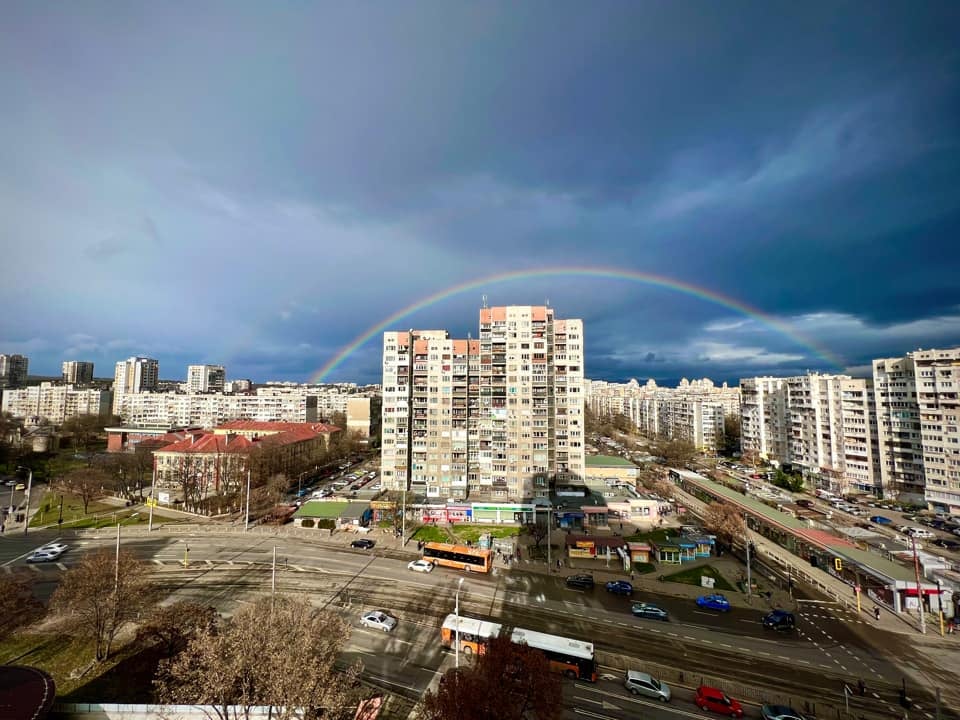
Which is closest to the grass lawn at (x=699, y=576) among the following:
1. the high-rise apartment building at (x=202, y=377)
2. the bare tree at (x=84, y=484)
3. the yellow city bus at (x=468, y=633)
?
the yellow city bus at (x=468, y=633)

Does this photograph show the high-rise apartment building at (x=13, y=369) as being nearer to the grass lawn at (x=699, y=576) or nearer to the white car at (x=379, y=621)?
the white car at (x=379, y=621)

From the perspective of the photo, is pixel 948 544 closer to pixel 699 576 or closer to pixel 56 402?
pixel 699 576

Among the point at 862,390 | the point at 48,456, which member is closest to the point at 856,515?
the point at 862,390

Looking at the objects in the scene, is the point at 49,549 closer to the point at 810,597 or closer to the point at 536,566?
the point at 536,566

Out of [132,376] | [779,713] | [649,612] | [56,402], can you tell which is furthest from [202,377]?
[779,713]

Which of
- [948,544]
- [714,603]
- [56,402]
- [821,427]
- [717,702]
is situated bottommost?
[948,544]

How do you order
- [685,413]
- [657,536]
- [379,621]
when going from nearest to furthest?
[379,621] → [657,536] → [685,413]
